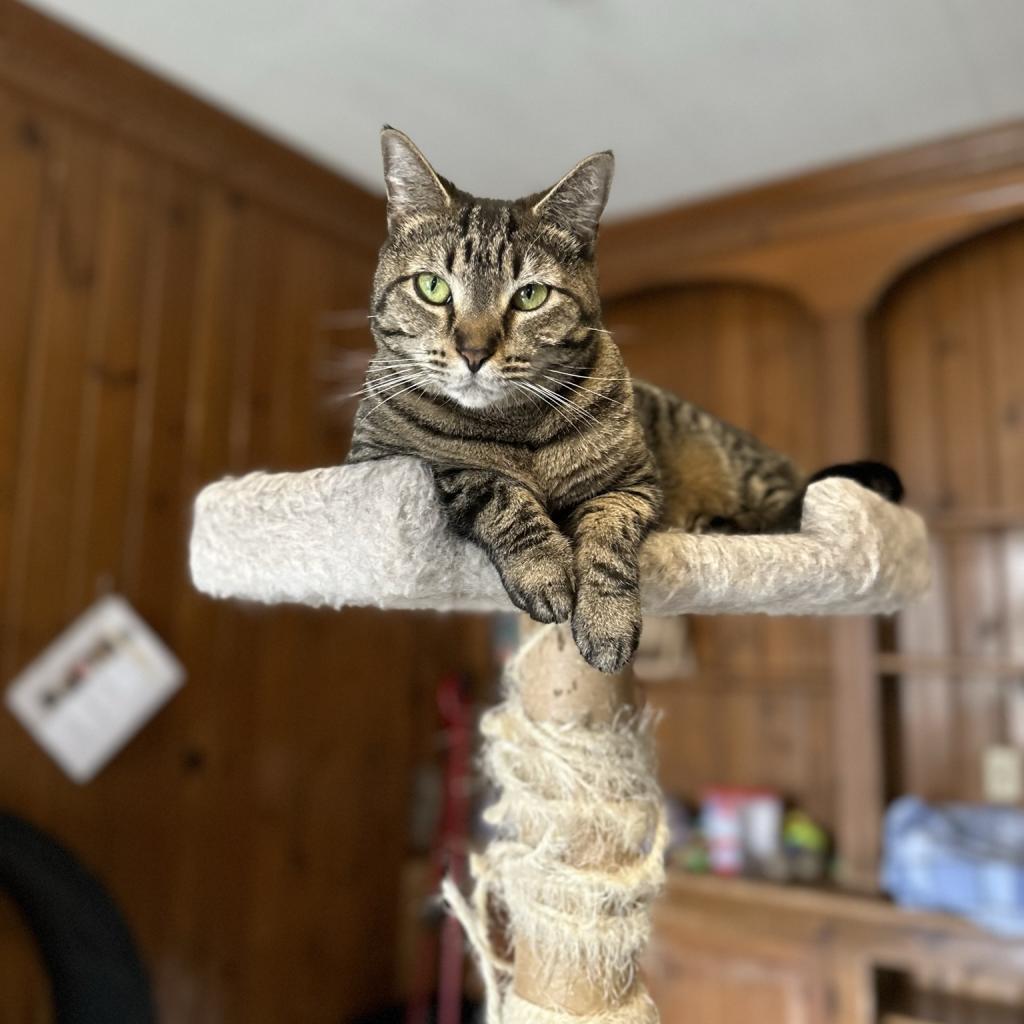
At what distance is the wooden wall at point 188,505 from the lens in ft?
5.12

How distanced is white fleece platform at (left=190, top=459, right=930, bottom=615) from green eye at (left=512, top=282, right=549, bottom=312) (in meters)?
0.20

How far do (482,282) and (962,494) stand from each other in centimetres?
161

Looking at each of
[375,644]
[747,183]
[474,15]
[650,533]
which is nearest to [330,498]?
[650,533]

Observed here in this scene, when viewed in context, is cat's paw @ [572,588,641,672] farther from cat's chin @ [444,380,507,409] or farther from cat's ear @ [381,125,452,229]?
cat's ear @ [381,125,452,229]

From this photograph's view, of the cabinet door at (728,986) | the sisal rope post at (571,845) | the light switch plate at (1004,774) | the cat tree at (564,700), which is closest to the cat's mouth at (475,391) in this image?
the cat tree at (564,700)

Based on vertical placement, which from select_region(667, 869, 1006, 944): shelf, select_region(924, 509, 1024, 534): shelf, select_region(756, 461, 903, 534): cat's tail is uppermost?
select_region(924, 509, 1024, 534): shelf

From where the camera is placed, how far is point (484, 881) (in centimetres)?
86

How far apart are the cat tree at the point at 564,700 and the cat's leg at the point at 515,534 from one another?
29 millimetres

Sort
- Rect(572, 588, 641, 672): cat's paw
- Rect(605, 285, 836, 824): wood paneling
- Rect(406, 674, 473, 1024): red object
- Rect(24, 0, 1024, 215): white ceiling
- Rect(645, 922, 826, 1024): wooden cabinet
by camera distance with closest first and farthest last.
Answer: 1. Rect(572, 588, 641, 672): cat's paw
2. Rect(24, 0, 1024, 215): white ceiling
3. Rect(645, 922, 826, 1024): wooden cabinet
4. Rect(406, 674, 473, 1024): red object
5. Rect(605, 285, 836, 824): wood paneling

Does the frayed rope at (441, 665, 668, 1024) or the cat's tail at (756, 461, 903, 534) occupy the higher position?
the cat's tail at (756, 461, 903, 534)

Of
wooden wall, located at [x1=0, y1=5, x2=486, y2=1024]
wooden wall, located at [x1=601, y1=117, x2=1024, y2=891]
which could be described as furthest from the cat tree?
wooden wall, located at [x1=601, y1=117, x2=1024, y2=891]

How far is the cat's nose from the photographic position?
2.36 ft

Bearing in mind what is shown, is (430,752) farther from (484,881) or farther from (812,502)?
Answer: (812,502)

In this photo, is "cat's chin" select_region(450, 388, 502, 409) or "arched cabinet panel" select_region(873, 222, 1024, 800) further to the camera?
"arched cabinet panel" select_region(873, 222, 1024, 800)
